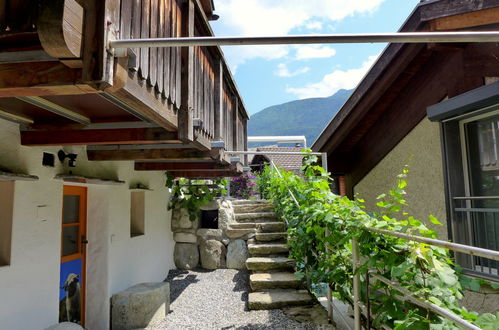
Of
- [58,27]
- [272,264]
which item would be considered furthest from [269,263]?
[58,27]

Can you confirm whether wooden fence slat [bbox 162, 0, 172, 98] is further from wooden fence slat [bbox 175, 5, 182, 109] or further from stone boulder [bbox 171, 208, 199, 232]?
stone boulder [bbox 171, 208, 199, 232]

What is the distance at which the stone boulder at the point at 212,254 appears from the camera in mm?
7297

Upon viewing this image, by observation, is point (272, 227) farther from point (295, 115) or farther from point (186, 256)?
point (295, 115)

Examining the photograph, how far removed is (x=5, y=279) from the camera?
2.85 m

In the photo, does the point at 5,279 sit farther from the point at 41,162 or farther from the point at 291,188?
the point at 291,188

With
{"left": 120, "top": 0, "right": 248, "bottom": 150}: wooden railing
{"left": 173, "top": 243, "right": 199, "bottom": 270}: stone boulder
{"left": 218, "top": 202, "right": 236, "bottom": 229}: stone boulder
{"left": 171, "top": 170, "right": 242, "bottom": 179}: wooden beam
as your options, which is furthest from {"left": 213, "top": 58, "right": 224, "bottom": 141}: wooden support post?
{"left": 173, "top": 243, "right": 199, "bottom": 270}: stone boulder

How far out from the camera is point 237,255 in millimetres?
7238

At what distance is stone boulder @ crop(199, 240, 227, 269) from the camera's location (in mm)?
7297

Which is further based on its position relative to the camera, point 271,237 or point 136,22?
point 271,237

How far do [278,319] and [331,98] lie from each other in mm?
147851

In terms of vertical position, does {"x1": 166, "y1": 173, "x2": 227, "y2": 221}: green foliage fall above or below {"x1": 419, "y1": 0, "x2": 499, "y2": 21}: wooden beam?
below

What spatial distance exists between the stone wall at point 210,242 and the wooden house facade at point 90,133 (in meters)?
1.41

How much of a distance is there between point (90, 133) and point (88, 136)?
33 millimetres

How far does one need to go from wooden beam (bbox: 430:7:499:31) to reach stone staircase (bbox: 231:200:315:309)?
3.67 meters
